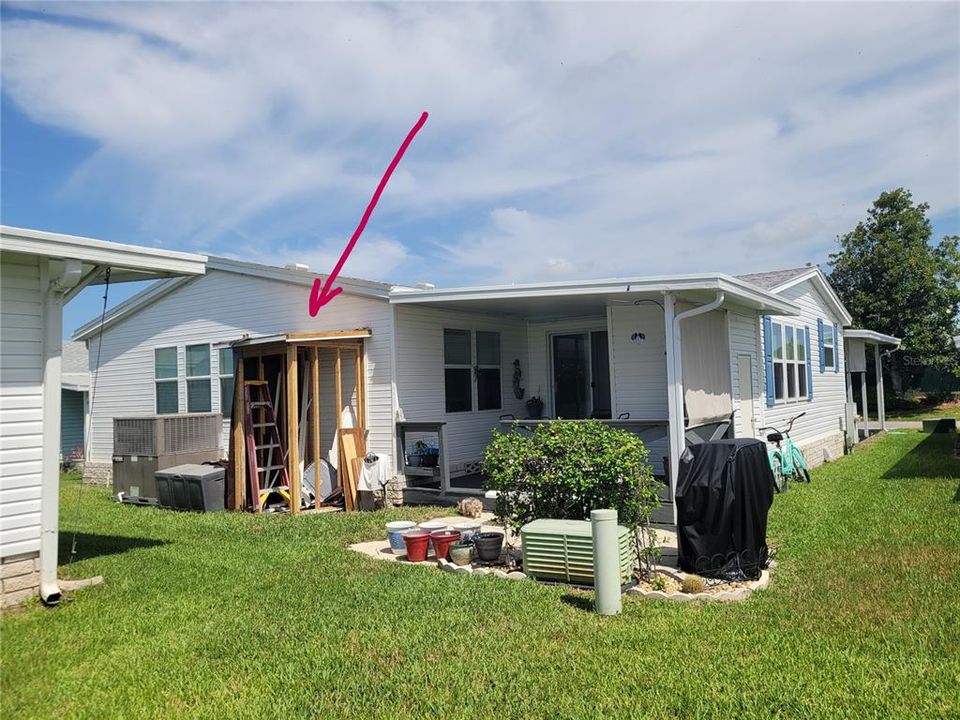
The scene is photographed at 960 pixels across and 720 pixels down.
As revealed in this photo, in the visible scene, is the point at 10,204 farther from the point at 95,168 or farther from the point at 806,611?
the point at 806,611

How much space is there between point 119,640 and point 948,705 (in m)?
4.67

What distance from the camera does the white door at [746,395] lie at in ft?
33.3

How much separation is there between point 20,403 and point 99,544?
2.70 metres

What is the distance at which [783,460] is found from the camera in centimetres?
1040

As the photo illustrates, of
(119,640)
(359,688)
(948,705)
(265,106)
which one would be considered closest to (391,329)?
(265,106)

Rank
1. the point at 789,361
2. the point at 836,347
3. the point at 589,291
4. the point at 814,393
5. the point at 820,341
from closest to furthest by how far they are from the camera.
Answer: the point at 589,291, the point at 789,361, the point at 814,393, the point at 820,341, the point at 836,347

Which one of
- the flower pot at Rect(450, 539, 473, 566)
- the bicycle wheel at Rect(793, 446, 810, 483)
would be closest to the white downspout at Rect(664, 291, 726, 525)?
the flower pot at Rect(450, 539, 473, 566)

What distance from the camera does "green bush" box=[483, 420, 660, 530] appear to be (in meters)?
5.89

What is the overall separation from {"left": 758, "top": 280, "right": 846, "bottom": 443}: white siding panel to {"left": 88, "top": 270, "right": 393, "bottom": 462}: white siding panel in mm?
6068

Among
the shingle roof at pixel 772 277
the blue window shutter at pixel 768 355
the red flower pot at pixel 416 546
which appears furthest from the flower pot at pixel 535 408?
the red flower pot at pixel 416 546

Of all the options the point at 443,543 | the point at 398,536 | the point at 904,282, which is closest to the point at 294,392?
the point at 398,536

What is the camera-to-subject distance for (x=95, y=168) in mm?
9992

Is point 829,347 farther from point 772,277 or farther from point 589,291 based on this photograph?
point 589,291

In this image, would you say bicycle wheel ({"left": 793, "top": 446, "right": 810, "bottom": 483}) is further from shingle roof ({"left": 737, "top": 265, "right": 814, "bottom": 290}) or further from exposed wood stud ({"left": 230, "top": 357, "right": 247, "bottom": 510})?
exposed wood stud ({"left": 230, "top": 357, "right": 247, "bottom": 510})
